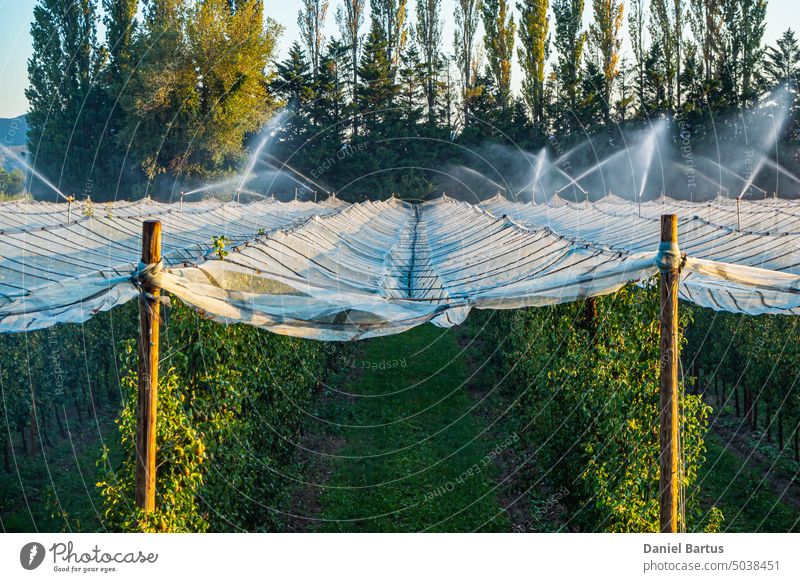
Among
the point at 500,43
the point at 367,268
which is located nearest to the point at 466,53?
the point at 500,43

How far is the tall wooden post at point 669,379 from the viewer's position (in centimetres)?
618

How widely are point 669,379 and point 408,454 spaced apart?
19.2ft

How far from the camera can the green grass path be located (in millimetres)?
9602

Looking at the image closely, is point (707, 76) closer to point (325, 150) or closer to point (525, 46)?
point (525, 46)

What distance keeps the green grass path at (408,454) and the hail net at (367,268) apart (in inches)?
97.1

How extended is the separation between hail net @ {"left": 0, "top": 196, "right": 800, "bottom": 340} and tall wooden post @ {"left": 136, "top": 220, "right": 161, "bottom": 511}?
0.15 metres

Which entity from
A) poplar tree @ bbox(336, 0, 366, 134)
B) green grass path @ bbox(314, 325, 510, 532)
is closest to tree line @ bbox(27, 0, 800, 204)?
poplar tree @ bbox(336, 0, 366, 134)
